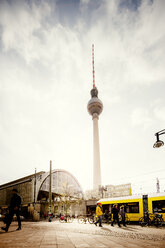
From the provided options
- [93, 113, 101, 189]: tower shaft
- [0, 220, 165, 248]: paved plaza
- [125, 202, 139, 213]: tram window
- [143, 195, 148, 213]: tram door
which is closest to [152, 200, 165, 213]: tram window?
[143, 195, 148, 213]: tram door

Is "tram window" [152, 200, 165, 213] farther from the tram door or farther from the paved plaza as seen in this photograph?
the paved plaza

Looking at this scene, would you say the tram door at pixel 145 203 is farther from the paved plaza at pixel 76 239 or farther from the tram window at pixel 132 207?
the paved plaza at pixel 76 239

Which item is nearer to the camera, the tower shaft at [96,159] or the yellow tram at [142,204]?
the yellow tram at [142,204]

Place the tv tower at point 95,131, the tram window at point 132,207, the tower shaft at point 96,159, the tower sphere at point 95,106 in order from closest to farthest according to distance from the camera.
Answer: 1. the tram window at point 132,207
2. the tower shaft at point 96,159
3. the tv tower at point 95,131
4. the tower sphere at point 95,106

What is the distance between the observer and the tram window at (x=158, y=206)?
1343 centimetres

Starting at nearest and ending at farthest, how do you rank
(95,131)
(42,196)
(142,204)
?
(142,204) → (42,196) → (95,131)

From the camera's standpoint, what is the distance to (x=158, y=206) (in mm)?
13641

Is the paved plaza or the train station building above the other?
the paved plaza

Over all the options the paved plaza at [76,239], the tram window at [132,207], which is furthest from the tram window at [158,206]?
the paved plaza at [76,239]

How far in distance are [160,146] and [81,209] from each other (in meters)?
27.1

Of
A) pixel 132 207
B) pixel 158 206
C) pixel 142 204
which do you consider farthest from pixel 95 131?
pixel 158 206

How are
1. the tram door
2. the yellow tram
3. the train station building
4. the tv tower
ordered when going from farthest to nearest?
the tv tower → the train station building → the tram door → the yellow tram

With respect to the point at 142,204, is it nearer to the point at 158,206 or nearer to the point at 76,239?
the point at 158,206

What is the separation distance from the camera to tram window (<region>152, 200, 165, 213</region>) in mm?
13425
